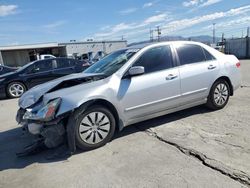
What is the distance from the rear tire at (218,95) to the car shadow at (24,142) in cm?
21

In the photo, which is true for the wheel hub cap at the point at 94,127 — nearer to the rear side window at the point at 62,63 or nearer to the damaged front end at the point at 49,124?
the damaged front end at the point at 49,124

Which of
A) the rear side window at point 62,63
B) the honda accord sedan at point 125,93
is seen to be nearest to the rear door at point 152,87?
the honda accord sedan at point 125,93

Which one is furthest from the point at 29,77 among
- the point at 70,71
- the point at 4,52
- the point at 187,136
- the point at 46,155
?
the point at 4,52

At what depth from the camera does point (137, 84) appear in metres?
4.32

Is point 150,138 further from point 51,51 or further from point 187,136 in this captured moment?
point 51,51

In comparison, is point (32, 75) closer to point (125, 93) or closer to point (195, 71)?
point (125, 93)

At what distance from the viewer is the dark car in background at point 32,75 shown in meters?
9.95

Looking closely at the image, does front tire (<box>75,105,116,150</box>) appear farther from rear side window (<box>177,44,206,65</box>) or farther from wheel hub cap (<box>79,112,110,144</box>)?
rear side window (<box>177,44,206,65</box>)

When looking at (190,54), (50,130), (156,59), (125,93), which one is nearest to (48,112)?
(50,130)

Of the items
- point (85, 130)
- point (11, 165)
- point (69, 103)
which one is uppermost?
point (69, 103)

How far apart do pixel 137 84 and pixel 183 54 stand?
137 centimetres

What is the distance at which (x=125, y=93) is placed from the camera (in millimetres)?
4211

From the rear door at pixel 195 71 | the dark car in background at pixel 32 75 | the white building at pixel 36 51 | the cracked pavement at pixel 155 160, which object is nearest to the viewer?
the cracked pavement at pixel 155 160

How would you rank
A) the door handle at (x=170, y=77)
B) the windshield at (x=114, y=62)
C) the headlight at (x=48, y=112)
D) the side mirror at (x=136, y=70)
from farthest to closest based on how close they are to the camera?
the door handle at (x=170, y=77)
the windshield at (x=114, y=62)
the side mirror at (x=136, y=70)
the headlight at (x=48, y=112)
